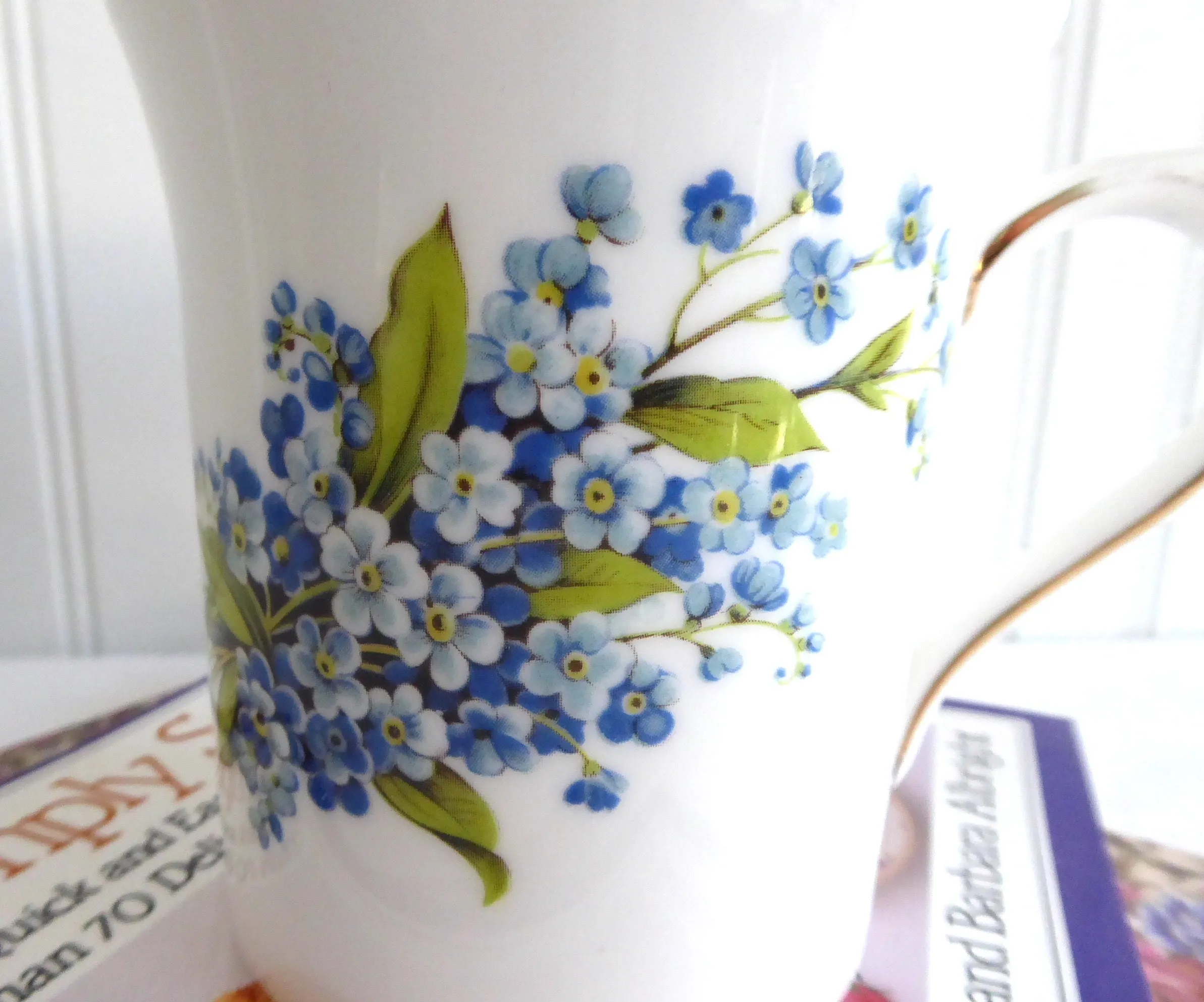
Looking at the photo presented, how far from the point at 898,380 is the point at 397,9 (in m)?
0.13

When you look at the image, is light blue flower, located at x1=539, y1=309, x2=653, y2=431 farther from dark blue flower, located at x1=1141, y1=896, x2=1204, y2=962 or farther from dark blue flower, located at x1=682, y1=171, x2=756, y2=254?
dark blue flower, located at x1=1141, y1=896, x2=1204, y2=962

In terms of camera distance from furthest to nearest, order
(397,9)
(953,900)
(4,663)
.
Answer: (4,663) < (953,900) < (397,9)

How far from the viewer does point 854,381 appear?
0.21 m

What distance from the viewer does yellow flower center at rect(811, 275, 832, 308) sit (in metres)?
0.19

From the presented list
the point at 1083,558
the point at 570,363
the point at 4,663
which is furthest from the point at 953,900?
the point at 4,663

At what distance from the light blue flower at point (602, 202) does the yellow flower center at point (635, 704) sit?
94mm

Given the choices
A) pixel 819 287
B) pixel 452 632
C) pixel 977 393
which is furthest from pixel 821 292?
pixel 977 393

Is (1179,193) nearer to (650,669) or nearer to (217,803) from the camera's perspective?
(650,669)

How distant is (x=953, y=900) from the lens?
1.05 feet

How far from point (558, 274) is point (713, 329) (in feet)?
0.11

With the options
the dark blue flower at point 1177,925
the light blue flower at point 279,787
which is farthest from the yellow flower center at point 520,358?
the dark blue flower at point 1177,925

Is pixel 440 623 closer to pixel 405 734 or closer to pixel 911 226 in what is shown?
pixel 405 734

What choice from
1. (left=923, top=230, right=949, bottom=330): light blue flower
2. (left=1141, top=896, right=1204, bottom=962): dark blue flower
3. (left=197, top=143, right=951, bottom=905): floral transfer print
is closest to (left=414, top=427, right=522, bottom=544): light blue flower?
(left=197, top=143, right=951, bottom=905): floral transfer print

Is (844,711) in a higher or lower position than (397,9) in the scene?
lower
